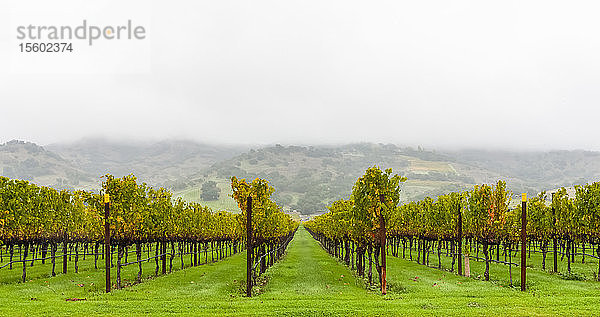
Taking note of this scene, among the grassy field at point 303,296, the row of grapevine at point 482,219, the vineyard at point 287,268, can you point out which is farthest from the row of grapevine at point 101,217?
the row of grapevine at point 482,219

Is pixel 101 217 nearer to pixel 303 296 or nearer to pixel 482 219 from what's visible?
pixel 303 296

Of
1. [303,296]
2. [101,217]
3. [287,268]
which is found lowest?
[287,268]

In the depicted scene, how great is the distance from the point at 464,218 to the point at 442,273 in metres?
5.14

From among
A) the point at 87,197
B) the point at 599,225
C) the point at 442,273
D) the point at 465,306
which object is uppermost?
the point at 87,197

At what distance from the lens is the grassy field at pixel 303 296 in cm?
1714

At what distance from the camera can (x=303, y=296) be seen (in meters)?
20.4

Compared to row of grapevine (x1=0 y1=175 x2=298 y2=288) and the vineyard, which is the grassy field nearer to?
the vineyard

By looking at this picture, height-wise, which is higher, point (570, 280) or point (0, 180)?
point (0, 180)

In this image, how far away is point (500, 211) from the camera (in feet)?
92.6

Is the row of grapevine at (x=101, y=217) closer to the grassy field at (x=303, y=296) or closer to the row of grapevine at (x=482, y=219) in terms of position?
the grassy field at (x=303, y=296)

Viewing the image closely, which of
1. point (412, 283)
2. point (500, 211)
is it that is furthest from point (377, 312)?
point (500, 211)

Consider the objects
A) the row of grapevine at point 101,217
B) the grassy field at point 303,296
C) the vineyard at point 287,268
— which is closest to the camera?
the grassy field at point 303,296

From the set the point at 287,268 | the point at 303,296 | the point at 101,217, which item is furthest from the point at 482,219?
the point at 101,217

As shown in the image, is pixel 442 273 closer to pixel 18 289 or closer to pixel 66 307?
pixel 66 307
